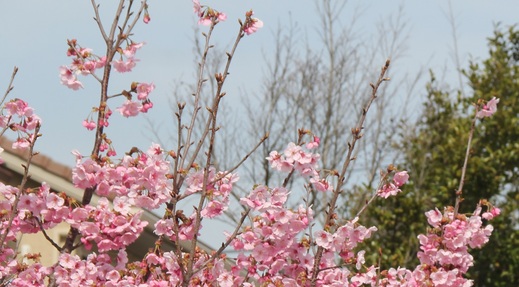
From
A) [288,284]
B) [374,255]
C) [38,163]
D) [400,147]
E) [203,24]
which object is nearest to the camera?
[288,284]

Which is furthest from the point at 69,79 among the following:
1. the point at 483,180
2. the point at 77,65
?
the point at 483,180

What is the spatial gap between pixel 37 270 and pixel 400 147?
12295 mm

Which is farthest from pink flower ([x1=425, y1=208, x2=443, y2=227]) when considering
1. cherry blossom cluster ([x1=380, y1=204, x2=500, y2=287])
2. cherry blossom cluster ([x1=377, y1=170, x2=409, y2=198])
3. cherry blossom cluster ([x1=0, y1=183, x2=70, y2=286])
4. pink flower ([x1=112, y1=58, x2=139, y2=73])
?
cherry blossom cluster ([x1=0, y1=183, x2=70, y2=286])

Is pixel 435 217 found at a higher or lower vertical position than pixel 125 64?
lower

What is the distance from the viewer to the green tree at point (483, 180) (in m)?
13.5

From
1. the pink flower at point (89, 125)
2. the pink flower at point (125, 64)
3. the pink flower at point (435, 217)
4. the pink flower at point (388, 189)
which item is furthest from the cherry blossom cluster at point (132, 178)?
the pink flower at point (435, 217)

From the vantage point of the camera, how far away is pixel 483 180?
13516 millimetres

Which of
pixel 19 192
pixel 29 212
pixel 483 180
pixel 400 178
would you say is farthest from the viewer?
pixel 483 180

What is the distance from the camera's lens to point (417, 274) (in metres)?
5.65

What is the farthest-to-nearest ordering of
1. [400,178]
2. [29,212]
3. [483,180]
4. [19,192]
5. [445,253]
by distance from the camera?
[483,180] → [445,253] → [400,178] → [29,212] → [19,192]

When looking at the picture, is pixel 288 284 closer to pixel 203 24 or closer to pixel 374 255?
pixel 203 24

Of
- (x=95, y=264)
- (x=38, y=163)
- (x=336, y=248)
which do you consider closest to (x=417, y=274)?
(x=336, y=248)

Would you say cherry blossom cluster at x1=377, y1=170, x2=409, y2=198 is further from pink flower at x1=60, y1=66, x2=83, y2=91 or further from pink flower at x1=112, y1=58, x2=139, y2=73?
pink flower at x1=60, y1=66, x2=83, y2=91

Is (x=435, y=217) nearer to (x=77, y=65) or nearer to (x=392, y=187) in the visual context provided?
(x=392, y=187)
